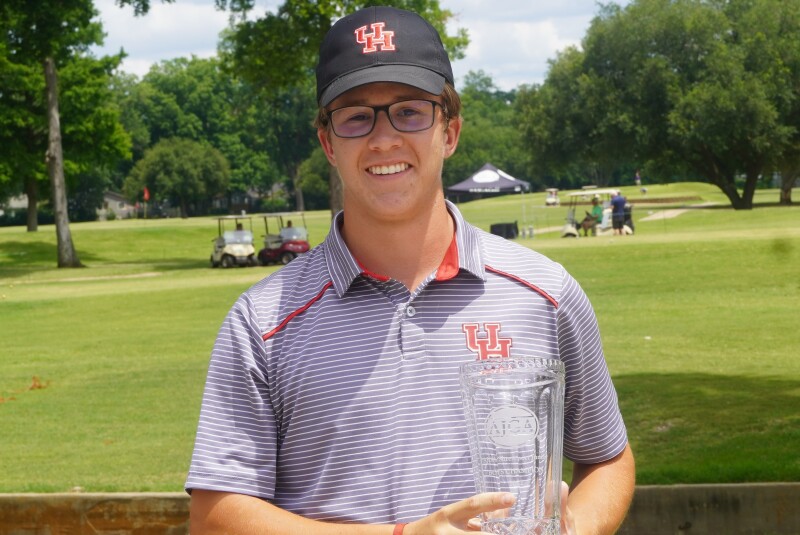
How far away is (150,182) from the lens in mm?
107188

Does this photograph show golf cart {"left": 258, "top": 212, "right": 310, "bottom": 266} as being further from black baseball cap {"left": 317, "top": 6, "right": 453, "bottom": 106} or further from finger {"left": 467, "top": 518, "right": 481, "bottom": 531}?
finger {"left": 467, "top": 518, "right": 481, "bottom": 531}

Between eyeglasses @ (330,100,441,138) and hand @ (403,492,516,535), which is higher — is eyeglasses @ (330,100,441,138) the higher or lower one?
the higher one

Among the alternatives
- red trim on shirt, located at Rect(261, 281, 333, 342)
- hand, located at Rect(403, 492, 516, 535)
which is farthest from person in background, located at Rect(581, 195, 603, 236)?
hand, located at Rect(403, 492, 516, 535)

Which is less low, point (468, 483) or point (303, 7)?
point (303, 7)

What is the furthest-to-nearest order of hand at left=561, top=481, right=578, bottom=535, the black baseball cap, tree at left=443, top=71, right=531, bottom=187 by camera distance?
tree at left=443, top=71, right=531, bottom=187
the black baseball cap
hand at left=561, top=481, right=578, bottom=535

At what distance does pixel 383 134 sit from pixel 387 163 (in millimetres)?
65

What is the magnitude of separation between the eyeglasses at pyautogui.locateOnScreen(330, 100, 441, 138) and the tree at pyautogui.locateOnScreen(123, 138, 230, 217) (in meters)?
104

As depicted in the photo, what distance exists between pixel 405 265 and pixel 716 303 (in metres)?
18.8

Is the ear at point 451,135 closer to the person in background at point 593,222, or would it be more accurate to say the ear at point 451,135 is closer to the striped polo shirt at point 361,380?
the striped polo shirt at point 361,380

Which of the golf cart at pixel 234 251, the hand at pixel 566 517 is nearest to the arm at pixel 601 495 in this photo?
the hand at pixel 566 517

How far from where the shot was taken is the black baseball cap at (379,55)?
265 centimetres

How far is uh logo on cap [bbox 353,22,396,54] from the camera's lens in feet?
8.77

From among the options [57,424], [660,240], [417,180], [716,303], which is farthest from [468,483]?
[660,240]

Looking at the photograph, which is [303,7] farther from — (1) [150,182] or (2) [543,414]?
(1) [150,182]
